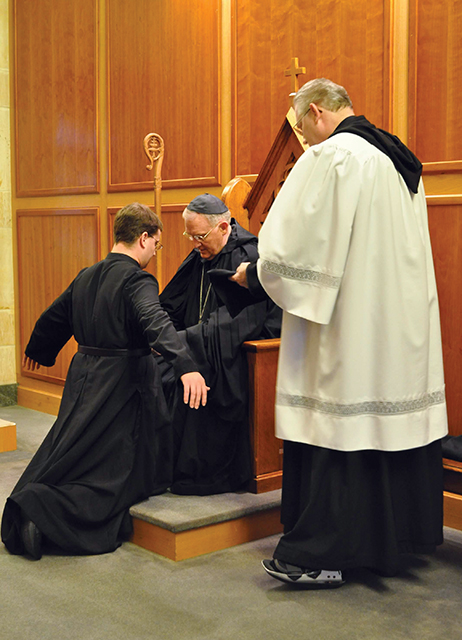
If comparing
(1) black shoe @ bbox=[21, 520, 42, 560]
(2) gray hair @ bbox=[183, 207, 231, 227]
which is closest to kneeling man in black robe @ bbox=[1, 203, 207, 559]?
(1) black shoe @ bbox=[21, 520, 42, 560]

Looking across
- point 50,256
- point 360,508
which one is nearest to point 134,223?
point 360,508

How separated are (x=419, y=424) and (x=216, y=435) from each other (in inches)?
43.0

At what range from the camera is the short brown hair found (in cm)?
371

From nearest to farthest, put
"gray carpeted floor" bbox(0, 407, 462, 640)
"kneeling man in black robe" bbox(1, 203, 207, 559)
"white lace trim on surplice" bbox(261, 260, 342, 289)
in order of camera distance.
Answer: "gray carpeted floor" bbox(0, 407, 462, 640) → "white lace trim on surplice" bbox(261, 260, 342, 289) → "kneeling man in black robe" bbox(1, 203, 207, 559)

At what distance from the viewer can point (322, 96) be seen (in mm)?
3182

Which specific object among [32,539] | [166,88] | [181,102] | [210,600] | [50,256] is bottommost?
[210,600]

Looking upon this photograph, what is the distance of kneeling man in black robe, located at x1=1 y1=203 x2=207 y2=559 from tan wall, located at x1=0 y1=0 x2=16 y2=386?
363 cm

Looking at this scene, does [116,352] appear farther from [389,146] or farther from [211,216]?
[389,146]

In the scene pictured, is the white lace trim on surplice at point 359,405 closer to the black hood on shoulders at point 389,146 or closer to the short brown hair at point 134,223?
the black hood on shoulders at point 389,146

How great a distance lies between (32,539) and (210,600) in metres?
0.85

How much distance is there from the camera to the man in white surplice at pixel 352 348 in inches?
119

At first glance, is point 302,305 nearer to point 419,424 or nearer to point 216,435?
point 419,424

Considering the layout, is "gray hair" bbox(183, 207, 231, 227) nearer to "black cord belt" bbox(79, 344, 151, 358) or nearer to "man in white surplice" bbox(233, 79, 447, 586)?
"black cord belt" bbox(79, 344, 151, 358)

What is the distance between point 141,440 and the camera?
367cm
